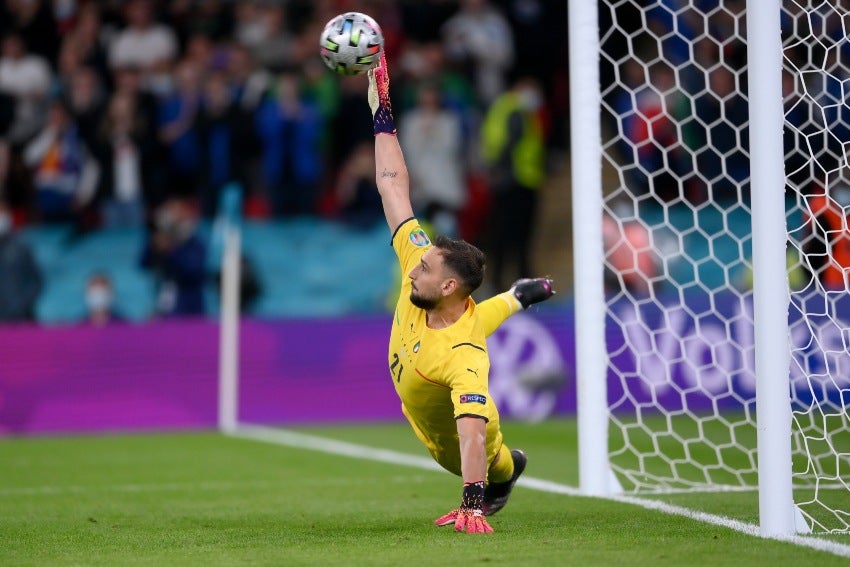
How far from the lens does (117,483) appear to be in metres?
9.59

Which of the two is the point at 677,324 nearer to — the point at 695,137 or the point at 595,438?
the point at 695,137

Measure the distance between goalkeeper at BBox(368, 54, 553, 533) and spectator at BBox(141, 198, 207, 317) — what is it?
9719 millimetres

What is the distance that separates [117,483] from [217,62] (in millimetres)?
10263

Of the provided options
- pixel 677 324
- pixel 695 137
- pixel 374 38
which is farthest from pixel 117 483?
pixel 695 137

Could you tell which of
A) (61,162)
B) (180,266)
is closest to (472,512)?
(180,266)

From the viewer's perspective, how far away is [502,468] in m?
7.04

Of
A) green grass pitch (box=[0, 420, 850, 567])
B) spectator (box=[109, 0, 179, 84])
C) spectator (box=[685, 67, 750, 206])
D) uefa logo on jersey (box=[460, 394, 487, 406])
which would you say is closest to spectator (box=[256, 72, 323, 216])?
spectator (box=[109, 0, 179, 84])

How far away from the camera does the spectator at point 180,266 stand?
646 inches

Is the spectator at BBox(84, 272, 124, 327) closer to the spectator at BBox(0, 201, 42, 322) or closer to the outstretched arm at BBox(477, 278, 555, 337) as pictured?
the spectator at BBox(0, 201, 42, 322)

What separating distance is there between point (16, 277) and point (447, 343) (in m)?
10.9

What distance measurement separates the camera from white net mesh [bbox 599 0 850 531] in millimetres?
8359

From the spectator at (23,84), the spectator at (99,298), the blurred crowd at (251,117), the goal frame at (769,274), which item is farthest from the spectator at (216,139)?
the goal frame at (769,274)

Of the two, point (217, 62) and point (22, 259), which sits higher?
point (217, 62)

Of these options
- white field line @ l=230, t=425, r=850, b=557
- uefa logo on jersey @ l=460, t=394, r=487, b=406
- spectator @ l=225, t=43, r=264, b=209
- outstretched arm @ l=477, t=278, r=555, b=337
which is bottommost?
white field line @ l=230, t=425, r=850, b=557
